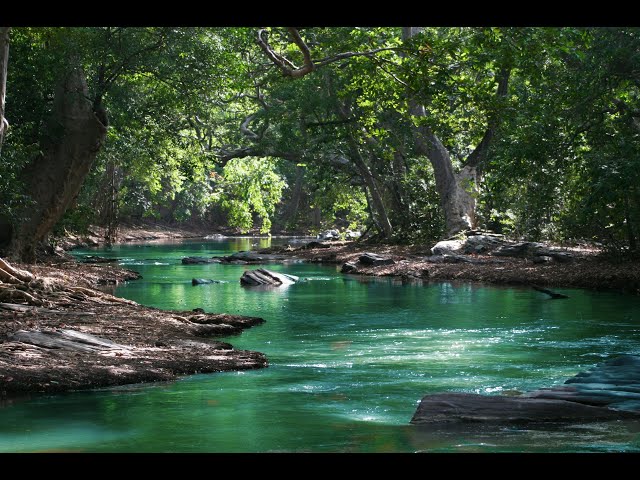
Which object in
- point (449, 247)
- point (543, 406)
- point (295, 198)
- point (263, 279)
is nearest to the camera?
point (543, 406)

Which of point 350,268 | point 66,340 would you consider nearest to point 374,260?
point 350,268

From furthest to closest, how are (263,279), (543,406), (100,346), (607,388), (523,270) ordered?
(263,279)
(523,270)
(100,346)
(607,388)
(543,406)

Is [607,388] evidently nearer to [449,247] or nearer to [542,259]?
A: [542,259]

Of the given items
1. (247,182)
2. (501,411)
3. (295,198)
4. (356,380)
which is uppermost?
(295,198)

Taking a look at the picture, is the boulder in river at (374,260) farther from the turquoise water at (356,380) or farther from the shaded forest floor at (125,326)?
the turquoise water at (356,380)

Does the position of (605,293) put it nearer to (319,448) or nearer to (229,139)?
(319,448)

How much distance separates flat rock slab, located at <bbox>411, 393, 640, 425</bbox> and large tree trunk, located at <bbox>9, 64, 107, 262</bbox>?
1491 cm

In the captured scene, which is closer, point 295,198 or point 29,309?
point 29,309

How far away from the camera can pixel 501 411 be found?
8062 mm

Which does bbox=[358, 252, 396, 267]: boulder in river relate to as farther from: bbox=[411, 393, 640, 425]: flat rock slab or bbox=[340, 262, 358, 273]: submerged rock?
bbox=[411, 393, 640, 425]: flat rock slab

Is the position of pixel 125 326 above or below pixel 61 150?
below

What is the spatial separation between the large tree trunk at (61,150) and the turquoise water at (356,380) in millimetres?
2819

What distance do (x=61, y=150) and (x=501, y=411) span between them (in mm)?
15528

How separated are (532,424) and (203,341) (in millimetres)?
6232
